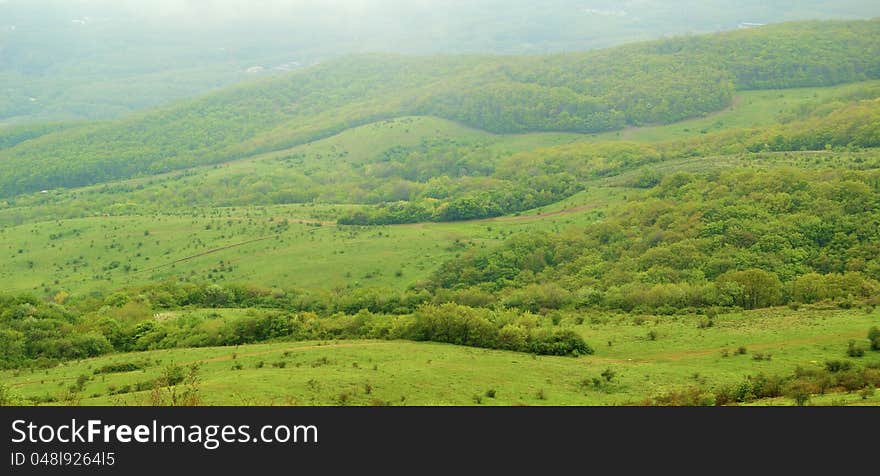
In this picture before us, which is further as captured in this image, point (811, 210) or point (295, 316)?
point (811, 210)

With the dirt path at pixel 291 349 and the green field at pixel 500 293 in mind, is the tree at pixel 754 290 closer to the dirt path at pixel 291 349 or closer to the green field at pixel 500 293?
the green field at pixel 500 293

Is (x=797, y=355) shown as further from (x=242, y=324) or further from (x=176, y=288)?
(x=176, y=288)

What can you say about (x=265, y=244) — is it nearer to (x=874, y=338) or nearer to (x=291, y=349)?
(x=291, y=349)

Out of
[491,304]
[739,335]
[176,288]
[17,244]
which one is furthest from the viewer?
[17,244]

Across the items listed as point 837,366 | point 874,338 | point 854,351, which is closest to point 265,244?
point 854,351

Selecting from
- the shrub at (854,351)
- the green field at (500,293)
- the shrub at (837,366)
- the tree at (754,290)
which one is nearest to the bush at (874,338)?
the green field at (500,293)

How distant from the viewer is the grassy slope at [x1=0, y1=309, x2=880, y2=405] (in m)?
48.8

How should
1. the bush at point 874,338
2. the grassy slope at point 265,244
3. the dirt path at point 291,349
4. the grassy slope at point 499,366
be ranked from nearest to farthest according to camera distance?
1. the grassy slope at point 499,366
2. the bush at point 874,338
3. the dirt path at point 291,349
4. the grassy slope at point 265,244

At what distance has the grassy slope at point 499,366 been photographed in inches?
1921

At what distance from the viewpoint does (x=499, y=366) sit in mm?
58344

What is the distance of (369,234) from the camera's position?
151m

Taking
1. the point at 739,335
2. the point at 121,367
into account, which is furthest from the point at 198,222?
the point at 739,335

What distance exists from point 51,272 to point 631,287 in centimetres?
11310

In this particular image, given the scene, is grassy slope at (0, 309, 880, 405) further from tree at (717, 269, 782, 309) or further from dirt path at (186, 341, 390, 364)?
tree at (717, 269, 782, 309)
